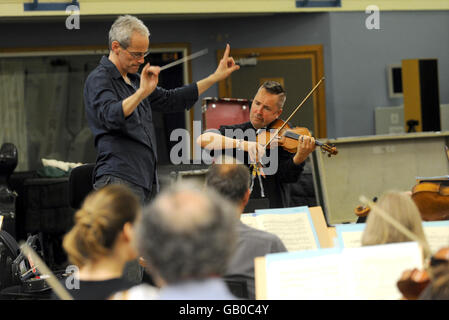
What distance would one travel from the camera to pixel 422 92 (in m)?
7.16

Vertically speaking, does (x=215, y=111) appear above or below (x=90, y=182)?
above

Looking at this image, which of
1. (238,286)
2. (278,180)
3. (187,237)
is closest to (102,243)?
(187,237)

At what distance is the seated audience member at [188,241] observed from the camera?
1.38 metres

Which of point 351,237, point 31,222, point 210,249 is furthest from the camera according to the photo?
point 31,222

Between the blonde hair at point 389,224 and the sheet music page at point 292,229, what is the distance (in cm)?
57

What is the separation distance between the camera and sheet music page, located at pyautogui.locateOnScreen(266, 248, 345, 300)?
1.72m

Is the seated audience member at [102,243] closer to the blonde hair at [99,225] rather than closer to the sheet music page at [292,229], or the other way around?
the blonde hair at [99,225]

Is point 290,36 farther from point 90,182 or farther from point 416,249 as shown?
point 416,249

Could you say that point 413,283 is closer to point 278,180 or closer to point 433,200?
point 433,200

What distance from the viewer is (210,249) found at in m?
1.39

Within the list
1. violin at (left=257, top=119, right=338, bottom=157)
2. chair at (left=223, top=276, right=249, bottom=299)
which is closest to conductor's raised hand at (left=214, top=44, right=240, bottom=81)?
violin at (left=257, top=119, right=338, bottom=157)

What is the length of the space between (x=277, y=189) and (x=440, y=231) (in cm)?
179

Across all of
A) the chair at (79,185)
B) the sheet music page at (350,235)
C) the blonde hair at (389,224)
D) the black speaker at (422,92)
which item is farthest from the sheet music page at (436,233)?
the black speaker at (422,92)
